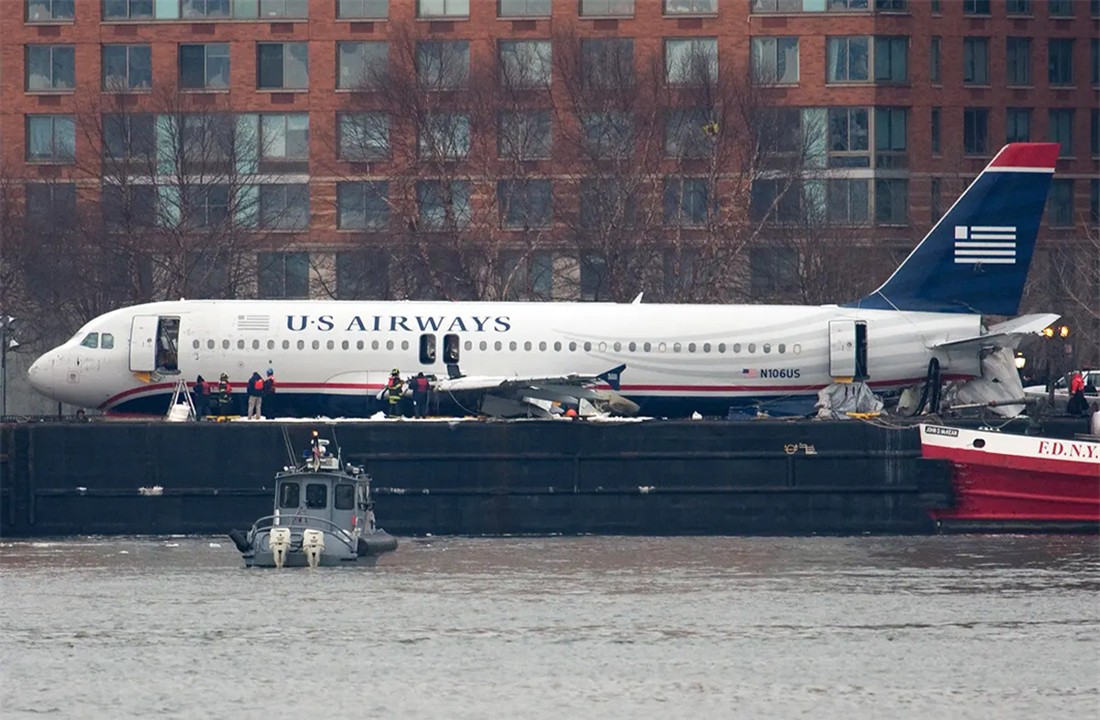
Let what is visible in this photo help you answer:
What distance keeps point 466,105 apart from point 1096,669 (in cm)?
4824

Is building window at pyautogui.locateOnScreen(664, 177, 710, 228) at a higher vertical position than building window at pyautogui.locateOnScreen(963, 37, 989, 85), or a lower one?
lower

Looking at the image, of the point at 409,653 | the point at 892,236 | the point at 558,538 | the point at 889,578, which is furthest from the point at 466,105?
the point at 409,653

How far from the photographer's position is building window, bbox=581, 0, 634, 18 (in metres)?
99.1

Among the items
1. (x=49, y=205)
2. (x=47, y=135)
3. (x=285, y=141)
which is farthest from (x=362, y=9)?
(x=49, y=205)

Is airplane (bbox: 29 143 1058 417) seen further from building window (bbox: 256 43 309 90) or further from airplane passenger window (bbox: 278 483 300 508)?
building window (bbox: 256 43 309 90)

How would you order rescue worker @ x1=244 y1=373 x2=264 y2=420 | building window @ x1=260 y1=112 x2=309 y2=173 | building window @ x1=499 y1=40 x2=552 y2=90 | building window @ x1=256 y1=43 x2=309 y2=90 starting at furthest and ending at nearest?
building window @ x1=256 y1=43 x2=309 y2=90 → building window @ x1=260 y1=112 x2=309 y2=173 → building window @ x1=499 y1=40 x2=552 y2=90 → rescue worker @ x1=244 y1=373 x2=264 y2=420

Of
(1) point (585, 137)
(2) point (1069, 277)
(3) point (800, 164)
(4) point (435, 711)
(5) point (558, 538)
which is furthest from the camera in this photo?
(2) point (1069, 277)

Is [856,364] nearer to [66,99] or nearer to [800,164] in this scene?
[800,164]

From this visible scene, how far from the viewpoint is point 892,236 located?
98.8 metres

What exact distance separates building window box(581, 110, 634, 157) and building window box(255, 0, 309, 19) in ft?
80.9

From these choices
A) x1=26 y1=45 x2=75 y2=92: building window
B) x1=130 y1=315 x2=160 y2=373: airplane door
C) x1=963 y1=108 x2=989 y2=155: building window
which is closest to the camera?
x1=130 y1=315 x2=160 y2=373: airplane door

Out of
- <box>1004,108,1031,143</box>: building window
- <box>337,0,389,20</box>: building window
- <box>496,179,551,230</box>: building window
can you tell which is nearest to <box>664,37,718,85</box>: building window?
<box>496,179,551,230</box>: building window

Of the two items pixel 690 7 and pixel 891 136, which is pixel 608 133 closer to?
pixel 690 7

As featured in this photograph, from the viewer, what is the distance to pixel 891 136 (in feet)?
340
